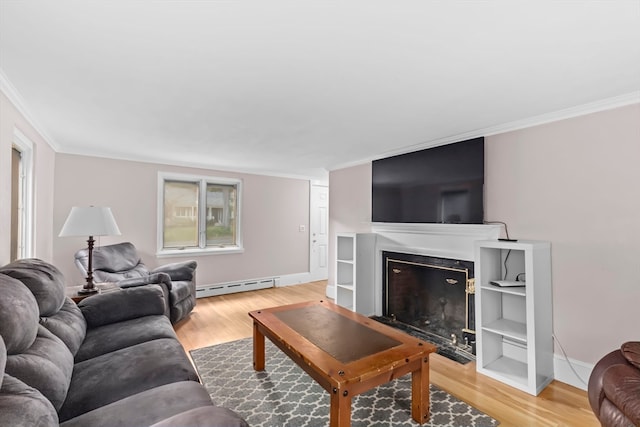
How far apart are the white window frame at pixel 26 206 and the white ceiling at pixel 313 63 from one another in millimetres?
350

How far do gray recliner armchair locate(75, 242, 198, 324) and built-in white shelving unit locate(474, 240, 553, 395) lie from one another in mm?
3205

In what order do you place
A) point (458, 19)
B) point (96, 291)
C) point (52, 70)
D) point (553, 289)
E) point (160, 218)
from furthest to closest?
point (160, 218)
point (96, 291)
point (553, 289)
point (52, 70)
point (458, 19)

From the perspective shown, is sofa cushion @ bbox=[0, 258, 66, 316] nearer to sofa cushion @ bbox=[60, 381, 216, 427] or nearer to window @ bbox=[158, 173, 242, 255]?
sofa cushion @ bbox=[60, 381, 216, 427]

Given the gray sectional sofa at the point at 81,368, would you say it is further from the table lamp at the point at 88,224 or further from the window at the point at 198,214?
the window at the point at 198,214

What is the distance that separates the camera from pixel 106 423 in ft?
3.93

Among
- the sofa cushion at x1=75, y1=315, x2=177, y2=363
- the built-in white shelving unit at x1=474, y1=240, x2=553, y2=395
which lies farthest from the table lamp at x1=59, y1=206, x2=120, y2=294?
the built-in white shelving unit at x1=474, y1=240, x2=553, y2=395

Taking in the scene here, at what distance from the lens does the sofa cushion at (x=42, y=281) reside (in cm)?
173

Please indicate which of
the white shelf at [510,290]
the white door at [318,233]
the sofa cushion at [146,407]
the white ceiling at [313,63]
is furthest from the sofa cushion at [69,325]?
the white door at [318,233]

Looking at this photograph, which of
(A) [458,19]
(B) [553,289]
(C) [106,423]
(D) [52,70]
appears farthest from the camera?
(B) [553,289]

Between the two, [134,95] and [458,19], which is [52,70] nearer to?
[134,95]

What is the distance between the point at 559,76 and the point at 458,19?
995 mm

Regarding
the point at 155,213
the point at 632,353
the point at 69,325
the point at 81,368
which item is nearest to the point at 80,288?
the point at 69,325

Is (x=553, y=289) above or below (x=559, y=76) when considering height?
below

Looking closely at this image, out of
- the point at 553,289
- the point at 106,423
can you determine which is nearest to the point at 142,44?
the point at 106,423
